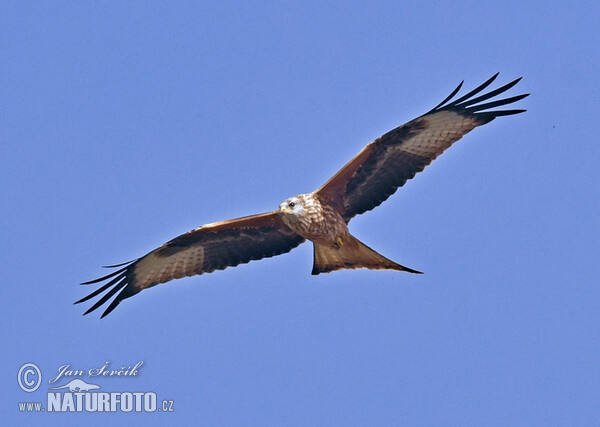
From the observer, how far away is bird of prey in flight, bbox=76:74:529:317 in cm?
1266

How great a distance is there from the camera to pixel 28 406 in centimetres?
1331

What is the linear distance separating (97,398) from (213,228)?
8.77 ft

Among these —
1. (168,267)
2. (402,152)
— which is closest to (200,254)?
(168,267)

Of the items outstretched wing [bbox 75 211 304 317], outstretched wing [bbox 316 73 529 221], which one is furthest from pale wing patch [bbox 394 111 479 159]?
outstretched wing [bbox 75 211 304 317]

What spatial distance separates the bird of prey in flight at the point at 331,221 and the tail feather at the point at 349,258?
0.04 feet

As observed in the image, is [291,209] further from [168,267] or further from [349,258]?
[168,267]

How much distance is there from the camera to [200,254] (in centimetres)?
1384

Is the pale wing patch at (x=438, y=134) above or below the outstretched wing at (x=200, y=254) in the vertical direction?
above

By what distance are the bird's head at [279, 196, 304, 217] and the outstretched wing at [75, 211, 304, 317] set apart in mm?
808

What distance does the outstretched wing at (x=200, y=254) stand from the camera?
44.6 feet

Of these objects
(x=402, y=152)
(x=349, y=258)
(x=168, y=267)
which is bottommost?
(x=349, y=258)

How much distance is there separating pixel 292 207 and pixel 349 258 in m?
1.05

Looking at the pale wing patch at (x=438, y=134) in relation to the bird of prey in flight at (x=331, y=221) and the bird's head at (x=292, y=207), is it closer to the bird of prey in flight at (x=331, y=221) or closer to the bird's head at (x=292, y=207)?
the bird of prey in flight at (x=331, y=221)

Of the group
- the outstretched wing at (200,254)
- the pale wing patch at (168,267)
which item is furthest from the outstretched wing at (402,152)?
the pale wing patch at (168,267)
